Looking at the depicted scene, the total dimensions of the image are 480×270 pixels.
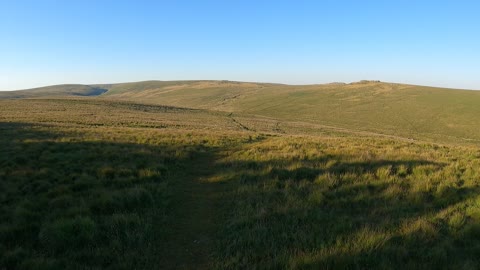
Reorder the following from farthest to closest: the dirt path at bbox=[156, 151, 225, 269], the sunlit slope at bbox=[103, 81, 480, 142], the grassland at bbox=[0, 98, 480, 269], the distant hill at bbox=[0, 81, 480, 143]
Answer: the sunlit slope at bbox=[103, 81, 480, 142] → the distant hill at bbox=[0, 81, 480, 143] → the dirt path at bbox=[156, 151, 225, 269] → the grassland at bbox=[0, 98, 480, 269]

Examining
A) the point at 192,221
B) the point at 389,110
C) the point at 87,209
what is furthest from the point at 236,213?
the point at 389,110

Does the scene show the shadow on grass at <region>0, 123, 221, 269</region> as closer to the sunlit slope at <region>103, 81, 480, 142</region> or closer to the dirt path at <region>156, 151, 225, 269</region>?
the dirt path at <region>156, 151, 225, 269</region>

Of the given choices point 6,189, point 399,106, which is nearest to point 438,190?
point 6,189

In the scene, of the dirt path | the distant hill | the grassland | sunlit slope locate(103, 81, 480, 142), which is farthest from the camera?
sunlit slope locate(103, 81, 480, 142)

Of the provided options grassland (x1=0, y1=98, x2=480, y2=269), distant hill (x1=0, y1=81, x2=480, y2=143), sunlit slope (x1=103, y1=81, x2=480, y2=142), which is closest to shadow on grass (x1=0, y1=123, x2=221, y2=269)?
grassland (x1=0, y1=98, x2=480, y2=269)

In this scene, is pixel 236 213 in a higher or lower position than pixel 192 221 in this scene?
higher

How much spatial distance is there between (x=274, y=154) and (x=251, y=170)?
11.6ft

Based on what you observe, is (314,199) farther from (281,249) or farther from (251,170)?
(251,170)

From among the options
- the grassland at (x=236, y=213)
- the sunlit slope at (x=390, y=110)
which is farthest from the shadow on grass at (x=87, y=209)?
the sunlit slope at (x=390, y=110)

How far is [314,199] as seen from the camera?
27.8 feet

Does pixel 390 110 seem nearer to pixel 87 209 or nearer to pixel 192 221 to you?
pixel 192 221

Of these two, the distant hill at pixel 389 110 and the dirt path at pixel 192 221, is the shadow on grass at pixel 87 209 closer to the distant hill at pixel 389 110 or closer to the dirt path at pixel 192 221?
the dirt path at pixel 192 221

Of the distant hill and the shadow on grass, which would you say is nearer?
the shadow on grass

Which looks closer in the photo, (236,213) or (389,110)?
(236,213)
